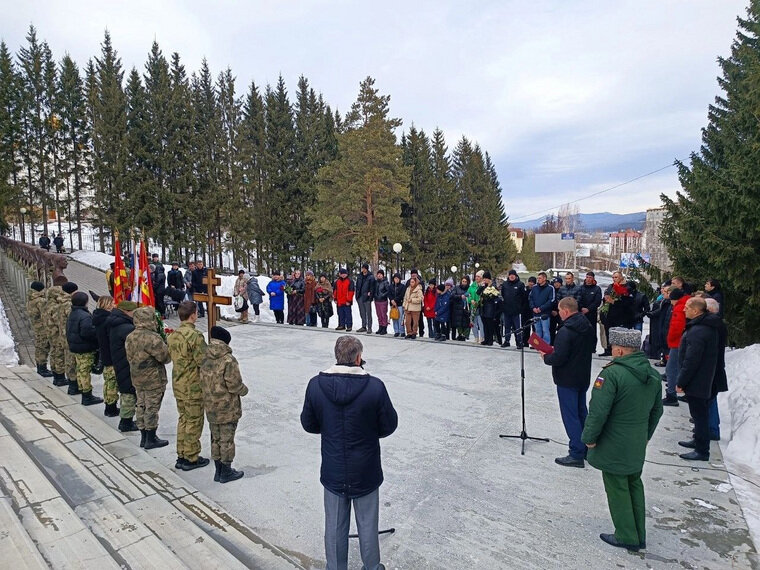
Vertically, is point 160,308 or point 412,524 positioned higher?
point 160,308

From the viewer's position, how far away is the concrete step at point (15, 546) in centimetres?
285

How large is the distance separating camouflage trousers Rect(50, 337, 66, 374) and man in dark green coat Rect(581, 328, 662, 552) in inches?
318

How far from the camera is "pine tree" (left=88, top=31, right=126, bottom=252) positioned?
33.9m

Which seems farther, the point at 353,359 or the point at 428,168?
the point at 428,168

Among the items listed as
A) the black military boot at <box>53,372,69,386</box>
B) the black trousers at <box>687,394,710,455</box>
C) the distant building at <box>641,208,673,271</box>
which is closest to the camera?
the black trousers at <box>687,394,710,455</box>

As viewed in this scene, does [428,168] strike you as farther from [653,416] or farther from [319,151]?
[653,416]

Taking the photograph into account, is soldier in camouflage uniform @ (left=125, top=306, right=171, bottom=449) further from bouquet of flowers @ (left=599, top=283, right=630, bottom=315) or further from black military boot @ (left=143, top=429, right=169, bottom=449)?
bouquet of flowers @ (left=599, top=283, right=630, bottom=315)

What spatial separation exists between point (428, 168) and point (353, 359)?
37928 mm

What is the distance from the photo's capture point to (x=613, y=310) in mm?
9227

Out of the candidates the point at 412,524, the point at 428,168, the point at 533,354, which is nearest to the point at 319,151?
the point at 428,168

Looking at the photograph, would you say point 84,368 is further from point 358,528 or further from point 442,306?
point 442,306

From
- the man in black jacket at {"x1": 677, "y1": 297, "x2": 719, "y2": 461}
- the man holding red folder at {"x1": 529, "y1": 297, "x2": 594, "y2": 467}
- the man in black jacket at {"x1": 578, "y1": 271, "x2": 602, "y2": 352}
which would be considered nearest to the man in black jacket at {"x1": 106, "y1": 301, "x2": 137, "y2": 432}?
the man holding red folder at {"x1": 529, "y1": 297, "x2": 594, "y2": 467}

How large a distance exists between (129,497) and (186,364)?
50.2 inches

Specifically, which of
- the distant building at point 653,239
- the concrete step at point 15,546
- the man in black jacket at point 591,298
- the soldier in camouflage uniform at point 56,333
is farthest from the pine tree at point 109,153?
the distant building at point 653,239
